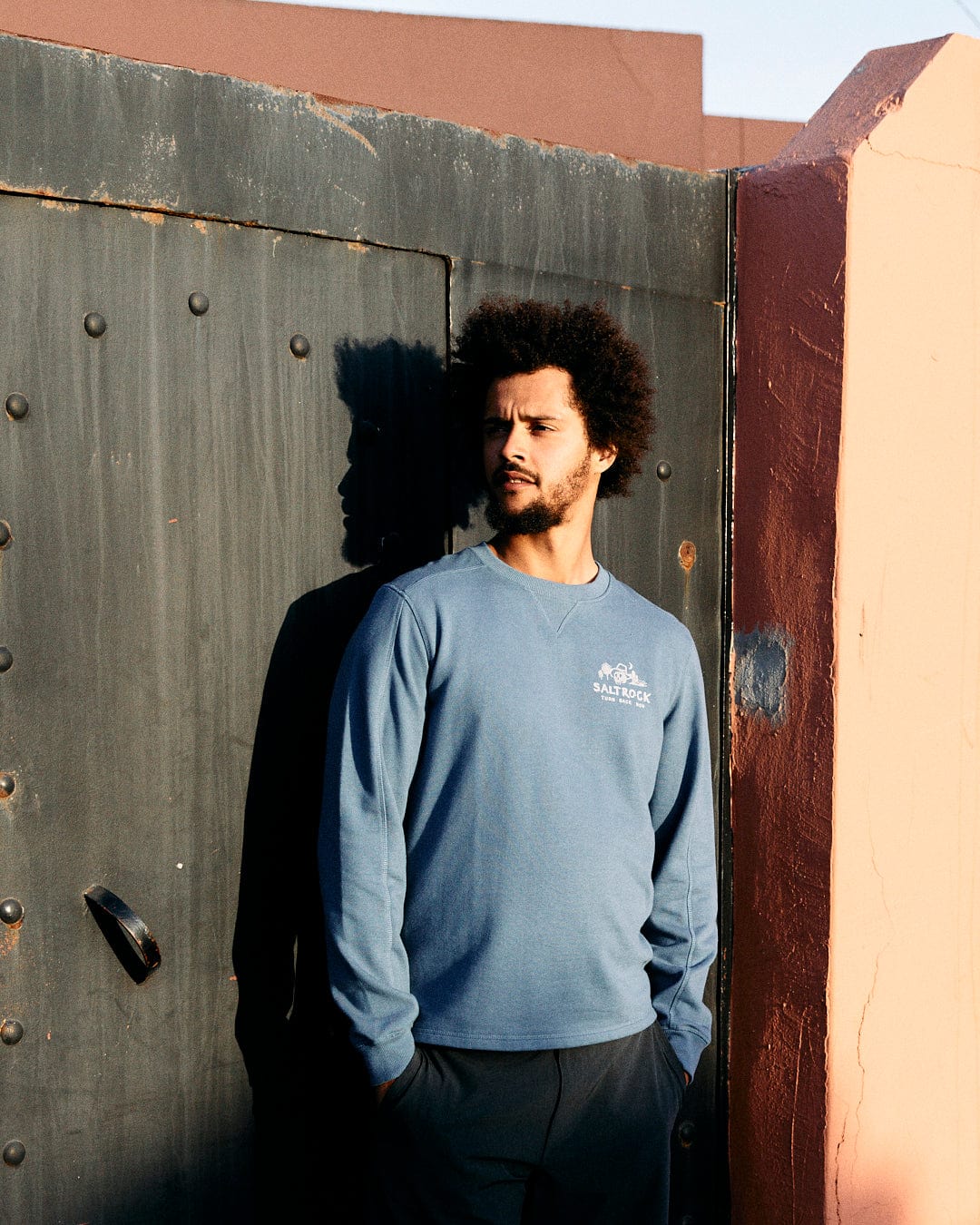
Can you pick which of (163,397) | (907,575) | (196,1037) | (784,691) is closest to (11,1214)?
(196,1037)

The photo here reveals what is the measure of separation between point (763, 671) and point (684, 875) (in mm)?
571

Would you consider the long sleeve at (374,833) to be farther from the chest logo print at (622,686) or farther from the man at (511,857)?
the chest logo print at (622,686)

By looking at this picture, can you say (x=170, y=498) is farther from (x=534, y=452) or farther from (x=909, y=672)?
(x=909, y=672)

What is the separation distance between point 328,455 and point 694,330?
91cm

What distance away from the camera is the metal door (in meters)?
1.94

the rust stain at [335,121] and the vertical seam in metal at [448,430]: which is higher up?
the rust stain at [335,121]

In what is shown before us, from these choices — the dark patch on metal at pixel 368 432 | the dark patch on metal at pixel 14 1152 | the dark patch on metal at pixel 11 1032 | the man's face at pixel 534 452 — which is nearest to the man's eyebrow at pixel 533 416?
the man's face at pixel 534 452

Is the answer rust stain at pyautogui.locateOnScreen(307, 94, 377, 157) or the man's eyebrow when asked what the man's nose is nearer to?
the man's eyebrow

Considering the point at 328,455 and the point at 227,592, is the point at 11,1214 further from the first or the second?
the point at 328,455

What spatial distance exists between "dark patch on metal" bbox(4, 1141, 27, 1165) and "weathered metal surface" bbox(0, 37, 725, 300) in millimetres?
1465

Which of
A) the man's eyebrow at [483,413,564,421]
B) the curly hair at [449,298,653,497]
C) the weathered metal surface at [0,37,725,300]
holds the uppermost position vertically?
the weathered metal surface at [0,37,725,300]

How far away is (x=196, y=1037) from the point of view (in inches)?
83.3

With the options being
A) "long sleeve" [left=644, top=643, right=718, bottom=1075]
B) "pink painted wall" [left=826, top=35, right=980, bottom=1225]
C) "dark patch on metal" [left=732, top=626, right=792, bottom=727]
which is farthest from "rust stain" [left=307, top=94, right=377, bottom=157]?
"dark patch on metal" [left=732, top=626, right=792, bottom=727]

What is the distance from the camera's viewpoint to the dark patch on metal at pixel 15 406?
6.27 feet
